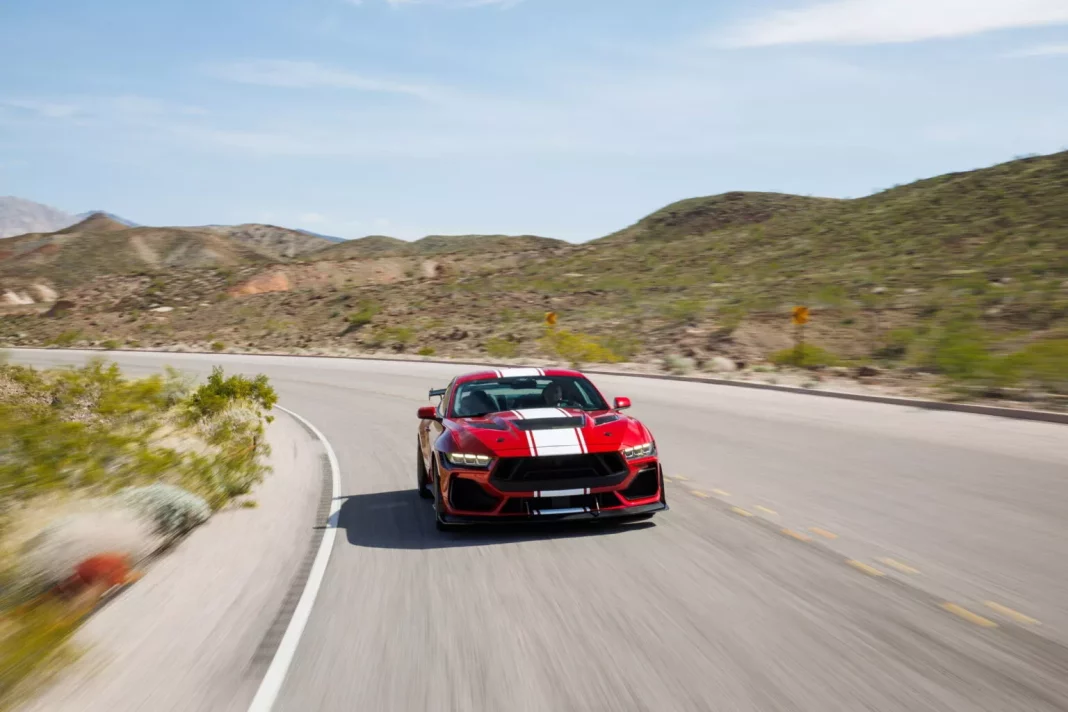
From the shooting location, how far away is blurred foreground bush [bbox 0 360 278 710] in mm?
5164

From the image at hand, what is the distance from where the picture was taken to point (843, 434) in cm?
1360

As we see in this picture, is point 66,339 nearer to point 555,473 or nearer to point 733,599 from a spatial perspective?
point 555,473

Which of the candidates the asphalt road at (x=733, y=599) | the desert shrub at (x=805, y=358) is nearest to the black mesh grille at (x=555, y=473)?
the asphalt road at (x=733, y=599)

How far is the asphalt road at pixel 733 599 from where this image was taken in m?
4.25

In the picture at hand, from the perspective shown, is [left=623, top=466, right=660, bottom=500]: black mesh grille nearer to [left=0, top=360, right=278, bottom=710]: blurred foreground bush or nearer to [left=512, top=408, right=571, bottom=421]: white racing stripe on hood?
[left=512, top=408, right=571, bottom=421]: white racing stripe on hood

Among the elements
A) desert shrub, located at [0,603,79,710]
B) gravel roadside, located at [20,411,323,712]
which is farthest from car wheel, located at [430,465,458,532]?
desert shrub, located at [0,603,79,710]

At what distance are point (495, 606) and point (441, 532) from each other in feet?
7.76

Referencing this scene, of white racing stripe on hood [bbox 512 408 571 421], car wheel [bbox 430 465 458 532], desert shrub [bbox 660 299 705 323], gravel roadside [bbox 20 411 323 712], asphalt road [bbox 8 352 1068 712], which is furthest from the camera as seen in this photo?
desert shrub [bbox 660 299 705 323]

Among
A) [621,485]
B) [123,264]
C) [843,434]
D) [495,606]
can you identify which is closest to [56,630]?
[495,606]

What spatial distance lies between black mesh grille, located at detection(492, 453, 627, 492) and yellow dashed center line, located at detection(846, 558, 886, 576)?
6.22 ft

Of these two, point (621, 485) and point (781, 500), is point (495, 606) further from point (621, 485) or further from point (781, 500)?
point (781, 500)

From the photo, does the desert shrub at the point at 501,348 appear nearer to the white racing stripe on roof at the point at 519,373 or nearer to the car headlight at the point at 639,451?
the white racing stripe on roof at the point at 519,373

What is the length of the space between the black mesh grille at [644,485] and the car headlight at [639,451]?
0.40 ft

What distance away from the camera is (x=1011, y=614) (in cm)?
518
